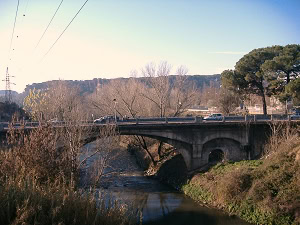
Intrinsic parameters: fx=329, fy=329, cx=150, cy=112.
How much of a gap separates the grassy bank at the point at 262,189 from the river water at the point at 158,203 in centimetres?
92

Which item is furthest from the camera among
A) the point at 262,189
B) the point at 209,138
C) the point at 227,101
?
the point at 227,101

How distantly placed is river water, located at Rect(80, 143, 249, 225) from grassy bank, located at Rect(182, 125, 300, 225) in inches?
36.2

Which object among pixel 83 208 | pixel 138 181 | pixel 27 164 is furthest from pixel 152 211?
pixel 83 208

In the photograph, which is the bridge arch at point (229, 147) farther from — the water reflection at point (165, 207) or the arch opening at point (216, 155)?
the water reflection at point (165, 207)

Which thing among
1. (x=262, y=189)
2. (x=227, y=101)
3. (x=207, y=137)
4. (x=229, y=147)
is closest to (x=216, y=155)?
(x=229, y=147)

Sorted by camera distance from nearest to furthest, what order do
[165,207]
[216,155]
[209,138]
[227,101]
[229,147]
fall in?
[165,207] → [209,138] → [229,147] → [216,155] → [227,101]

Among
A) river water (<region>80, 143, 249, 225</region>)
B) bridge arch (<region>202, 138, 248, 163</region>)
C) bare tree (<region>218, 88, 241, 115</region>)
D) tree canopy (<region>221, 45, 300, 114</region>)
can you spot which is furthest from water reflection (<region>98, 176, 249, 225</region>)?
bare tree (<region>218, 88, 241, 115</region>)

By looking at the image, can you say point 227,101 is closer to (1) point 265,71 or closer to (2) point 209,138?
(1) point 265,71

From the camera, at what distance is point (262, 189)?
21.5 metres

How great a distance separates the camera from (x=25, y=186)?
862cm

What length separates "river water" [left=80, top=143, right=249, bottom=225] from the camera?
21516mm

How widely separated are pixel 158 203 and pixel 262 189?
319 inches

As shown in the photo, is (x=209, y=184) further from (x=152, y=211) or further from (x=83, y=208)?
(x=83, y=208)

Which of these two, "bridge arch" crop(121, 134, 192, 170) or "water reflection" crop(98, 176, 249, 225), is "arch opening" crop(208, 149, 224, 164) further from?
"water reflection" crop(98, 176, 249, 225)
